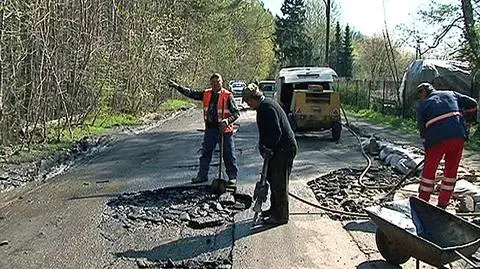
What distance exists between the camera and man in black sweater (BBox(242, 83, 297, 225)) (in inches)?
331

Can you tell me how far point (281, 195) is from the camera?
846cm

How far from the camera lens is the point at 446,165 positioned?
8.93 meters

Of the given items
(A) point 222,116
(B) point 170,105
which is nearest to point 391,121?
(B) point 170,105

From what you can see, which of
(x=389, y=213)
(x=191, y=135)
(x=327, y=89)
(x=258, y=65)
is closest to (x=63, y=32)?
(x=191, y=135)

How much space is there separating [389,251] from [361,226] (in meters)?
1.74

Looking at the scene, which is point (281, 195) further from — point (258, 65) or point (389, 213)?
point (258, 65)

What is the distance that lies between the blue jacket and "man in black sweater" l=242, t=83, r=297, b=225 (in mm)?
1887

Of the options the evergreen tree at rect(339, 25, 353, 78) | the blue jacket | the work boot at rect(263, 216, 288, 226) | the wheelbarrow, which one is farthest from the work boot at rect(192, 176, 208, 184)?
the evergreen tree at rect(339, 25, 353, 78)

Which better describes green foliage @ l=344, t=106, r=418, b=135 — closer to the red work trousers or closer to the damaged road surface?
the damaged road surface

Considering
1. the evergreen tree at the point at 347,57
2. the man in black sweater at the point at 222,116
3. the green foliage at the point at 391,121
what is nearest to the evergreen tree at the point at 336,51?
the evergreen tree at the point at 347,57

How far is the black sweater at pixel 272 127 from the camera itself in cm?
839

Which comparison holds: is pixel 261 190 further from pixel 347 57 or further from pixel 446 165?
pixel 347 57

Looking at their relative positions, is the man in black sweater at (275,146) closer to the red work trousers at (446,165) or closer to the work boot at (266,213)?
the work boot at (266,213)

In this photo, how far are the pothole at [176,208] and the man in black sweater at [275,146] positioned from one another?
73 cm
